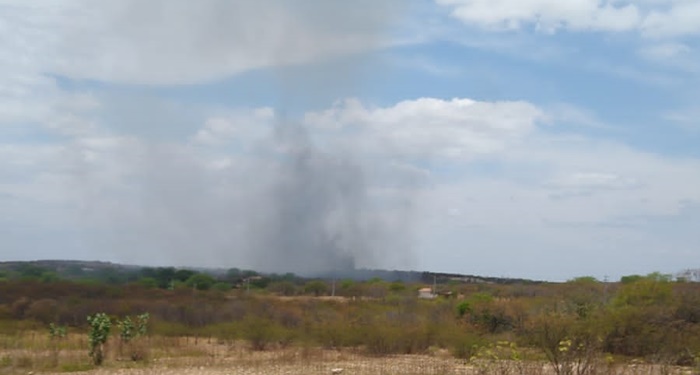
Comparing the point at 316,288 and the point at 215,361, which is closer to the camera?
the point at 215,361

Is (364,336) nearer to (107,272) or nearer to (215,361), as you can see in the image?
(215,361)

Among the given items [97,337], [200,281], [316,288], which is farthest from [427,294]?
[97,337]

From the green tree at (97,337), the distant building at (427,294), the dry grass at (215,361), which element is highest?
the distant building at (427,294)

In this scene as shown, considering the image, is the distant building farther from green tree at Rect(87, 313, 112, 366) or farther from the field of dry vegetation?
green tree at Rect(87, 313, 112, 366)

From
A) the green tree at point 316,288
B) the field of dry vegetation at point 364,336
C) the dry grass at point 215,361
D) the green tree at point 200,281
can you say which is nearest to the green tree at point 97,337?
the field of dry vegetation at point 364,336

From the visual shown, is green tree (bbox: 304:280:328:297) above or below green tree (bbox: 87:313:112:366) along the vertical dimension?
above

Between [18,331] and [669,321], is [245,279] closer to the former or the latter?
[18,331]

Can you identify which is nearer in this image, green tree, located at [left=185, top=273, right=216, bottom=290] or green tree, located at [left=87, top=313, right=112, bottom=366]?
green tree, located at [left=87, top=313, right=112, bottom=366]

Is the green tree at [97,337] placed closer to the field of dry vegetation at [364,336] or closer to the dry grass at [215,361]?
the field of dry vegetation at [364,336]

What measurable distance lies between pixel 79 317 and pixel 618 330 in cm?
3234

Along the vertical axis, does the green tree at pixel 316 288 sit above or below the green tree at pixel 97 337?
above

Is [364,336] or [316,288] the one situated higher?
[316,288]

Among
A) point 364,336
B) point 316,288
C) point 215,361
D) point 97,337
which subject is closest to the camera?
point 97,337

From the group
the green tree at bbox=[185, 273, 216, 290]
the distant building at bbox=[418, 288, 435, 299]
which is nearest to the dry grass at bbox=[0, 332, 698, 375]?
the distant building at bbox=[418, 288, 435, 299]
